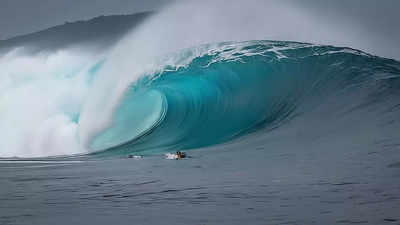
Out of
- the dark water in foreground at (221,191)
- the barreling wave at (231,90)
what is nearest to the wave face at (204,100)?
the barreling wave at (231,90)

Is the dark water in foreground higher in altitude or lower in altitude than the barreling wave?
lower

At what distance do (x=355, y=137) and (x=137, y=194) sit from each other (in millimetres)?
5391

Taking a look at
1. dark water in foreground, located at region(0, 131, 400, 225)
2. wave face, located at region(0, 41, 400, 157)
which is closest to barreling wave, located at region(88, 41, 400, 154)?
wave face, located at region(0, 41, 400, 157)

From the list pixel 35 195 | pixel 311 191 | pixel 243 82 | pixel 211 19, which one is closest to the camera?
pixel 311 191

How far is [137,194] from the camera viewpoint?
225 inches

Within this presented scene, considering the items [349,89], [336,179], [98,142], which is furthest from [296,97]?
[336,179]

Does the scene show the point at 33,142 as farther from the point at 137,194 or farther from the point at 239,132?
the point at 137,194

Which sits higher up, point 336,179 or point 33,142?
point 33,142

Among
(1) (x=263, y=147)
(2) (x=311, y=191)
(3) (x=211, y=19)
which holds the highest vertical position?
(3) (x=211, y=19)

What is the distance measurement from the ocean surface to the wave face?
0.04m

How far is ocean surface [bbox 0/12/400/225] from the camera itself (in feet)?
16.1

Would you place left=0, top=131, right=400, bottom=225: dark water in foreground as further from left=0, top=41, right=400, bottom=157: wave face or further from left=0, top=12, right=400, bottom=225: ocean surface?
left=0, top=41, right=400, bottom=157: wave face

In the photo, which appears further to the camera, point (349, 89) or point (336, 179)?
point (349, 89)

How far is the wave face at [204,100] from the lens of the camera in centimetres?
1318
